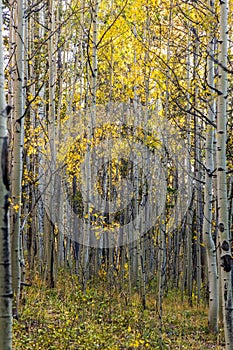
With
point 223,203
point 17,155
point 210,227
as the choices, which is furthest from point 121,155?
point 223,203

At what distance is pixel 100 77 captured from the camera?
1513cm

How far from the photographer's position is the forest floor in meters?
5.80

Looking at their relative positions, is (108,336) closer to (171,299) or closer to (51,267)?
(51,267)

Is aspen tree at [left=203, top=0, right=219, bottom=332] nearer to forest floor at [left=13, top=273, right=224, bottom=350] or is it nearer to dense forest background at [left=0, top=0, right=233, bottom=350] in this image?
dense forest background at [left=0, top=0, right=233, bottom=350]

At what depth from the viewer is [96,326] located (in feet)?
22.8

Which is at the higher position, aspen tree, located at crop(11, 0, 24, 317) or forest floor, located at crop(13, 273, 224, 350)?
aspen tree, located at crop(11, 0, 24, 317)

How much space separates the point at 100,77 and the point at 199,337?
9829 mm

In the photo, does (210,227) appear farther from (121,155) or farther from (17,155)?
(121,155)

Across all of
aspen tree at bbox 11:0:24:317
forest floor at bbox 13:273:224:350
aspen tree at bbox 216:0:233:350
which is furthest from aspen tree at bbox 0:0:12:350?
aspen tree at bbox 11:0:24:317

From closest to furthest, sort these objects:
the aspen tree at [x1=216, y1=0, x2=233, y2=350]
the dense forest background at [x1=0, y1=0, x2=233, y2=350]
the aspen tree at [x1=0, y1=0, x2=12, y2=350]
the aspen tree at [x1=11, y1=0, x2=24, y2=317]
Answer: the aspen tree at [x1=0, y1=0, x2=12, y2=350], the aspen tree at [x1=216, y1=0, x2=233, y2=350], the dense forest background at [x1=0, y1=0, x2=233, y2=350], the aspen tree at [x1=11, y1=0, x2=24, y2=317]

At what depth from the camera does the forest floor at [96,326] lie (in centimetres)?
580

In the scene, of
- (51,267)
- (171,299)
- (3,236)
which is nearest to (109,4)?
(51,267)

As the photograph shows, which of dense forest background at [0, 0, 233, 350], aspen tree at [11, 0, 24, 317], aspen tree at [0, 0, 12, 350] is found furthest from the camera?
aspen tree at [11, 0, 24, 317]

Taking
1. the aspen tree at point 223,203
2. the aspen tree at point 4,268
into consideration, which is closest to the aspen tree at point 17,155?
the aspen tree at point 223,203
